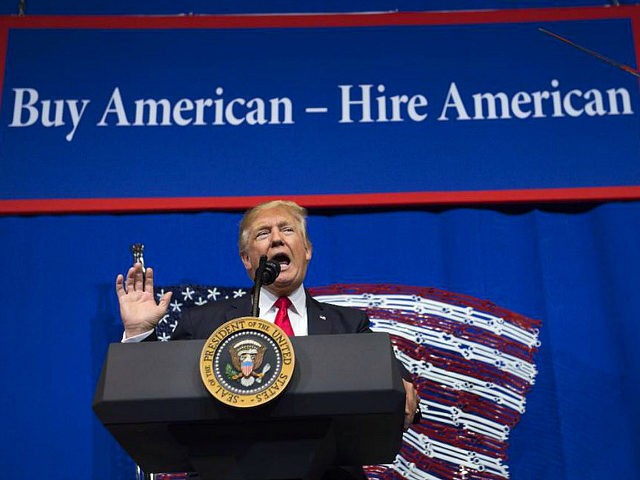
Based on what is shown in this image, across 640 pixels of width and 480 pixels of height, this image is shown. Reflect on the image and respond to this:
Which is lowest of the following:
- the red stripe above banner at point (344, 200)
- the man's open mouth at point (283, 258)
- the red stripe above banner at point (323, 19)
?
the man's open mouth at point (283, 258)

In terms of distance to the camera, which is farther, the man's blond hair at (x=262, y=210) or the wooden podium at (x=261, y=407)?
the man's blond hair at (x=262, y=210)

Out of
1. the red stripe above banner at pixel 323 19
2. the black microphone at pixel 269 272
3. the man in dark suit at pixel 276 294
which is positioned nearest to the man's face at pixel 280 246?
the man in dark suit at pixel 276 294

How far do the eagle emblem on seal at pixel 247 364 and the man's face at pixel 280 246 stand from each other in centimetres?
79

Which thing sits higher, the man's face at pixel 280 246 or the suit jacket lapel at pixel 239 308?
the man's face at pixel 280 246

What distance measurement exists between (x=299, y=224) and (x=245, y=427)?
0.92 meters

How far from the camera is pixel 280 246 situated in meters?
A: 2.33

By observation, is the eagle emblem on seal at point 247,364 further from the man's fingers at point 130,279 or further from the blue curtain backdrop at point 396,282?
the blue curtain backdrop at point 396,282

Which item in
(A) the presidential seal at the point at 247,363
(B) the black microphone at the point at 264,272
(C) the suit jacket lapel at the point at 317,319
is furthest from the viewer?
(C) the suit jacket lapel at the point at 317,319

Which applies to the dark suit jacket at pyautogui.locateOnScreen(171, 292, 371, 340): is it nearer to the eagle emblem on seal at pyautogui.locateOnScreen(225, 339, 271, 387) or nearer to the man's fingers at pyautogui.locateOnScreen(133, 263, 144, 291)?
the man's fingers at pyautogui.locateOnScreen(133, 263, 144, 291)

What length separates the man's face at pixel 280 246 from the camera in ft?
7.62

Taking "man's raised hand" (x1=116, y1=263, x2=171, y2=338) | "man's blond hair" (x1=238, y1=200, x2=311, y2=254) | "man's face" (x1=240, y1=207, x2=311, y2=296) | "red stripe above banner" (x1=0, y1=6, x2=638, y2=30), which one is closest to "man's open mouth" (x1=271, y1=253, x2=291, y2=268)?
"man's face" (x1=240, y1=207, x2=311, y2=296)

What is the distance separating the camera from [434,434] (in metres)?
2.92

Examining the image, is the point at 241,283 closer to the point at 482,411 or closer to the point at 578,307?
the point at 482,411

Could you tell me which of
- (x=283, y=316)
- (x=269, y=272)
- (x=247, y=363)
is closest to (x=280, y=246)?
(x=283, y=316)
